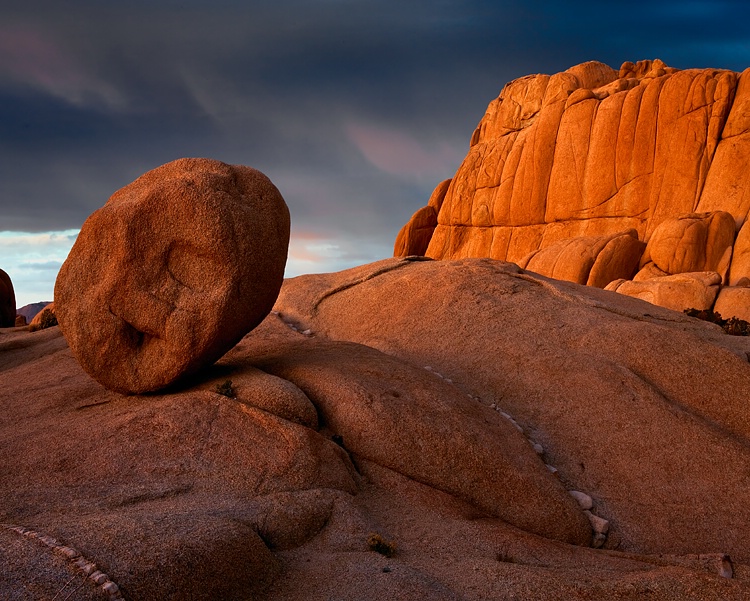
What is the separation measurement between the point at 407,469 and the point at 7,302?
90.4ft

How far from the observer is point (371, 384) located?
841cm

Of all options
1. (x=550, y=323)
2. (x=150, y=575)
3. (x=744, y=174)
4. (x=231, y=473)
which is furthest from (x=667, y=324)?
(x=744, y=174)

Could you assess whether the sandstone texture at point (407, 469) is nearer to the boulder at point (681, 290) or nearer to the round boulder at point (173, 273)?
the round boulder at point (173, 273)

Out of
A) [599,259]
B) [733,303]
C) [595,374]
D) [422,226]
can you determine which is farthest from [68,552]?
[422,226]

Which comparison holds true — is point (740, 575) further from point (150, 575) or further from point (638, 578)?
point (150, 575)

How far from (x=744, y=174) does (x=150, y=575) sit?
32.7m

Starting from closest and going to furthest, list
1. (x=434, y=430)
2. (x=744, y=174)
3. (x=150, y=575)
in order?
(x=150, y=575) → (x=434, y=430) → (x=744, y=174)

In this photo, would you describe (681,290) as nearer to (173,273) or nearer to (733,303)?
(733,303)

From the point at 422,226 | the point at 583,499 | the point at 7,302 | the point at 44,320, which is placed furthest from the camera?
the point at 422,226

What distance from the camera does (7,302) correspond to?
29.1 meters

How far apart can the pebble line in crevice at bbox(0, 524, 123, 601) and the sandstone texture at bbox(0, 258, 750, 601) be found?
0.01m

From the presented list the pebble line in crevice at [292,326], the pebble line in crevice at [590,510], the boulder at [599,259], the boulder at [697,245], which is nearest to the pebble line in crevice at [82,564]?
the pebble line in crevice at [590,510]

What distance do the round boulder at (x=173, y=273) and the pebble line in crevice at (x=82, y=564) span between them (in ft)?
13.1

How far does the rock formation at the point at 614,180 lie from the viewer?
95.1ft
